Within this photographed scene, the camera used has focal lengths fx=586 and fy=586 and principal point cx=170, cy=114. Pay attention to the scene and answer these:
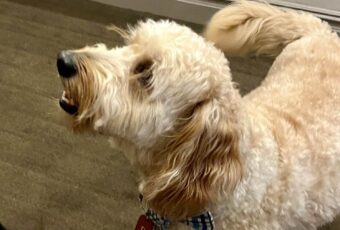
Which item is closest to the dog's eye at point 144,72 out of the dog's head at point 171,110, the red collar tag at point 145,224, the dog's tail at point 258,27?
the dog's head at point 171,110

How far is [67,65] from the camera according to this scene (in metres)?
1.10

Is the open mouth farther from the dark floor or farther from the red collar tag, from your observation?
the red collar tag

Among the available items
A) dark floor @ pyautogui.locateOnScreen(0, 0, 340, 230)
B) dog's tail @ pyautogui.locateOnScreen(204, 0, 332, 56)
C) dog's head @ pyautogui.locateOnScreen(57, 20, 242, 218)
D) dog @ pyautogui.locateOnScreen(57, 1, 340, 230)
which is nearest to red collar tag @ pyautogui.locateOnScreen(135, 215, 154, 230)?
dog @ pyautogui.locateOnScreen(57, 1, 340, 230)

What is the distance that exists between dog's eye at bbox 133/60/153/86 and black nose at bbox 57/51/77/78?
0.41ft

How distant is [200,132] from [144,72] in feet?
0.55

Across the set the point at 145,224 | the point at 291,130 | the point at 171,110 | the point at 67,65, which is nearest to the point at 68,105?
the point at 67,65

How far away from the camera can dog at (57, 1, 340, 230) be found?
43.5 inches

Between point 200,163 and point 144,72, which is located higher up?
point 144,72

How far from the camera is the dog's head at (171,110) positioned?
1.10 m

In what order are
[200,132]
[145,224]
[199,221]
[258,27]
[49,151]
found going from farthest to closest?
1. [49,151]
2. [258,27]
3. [145,224]
4. [199,221]
5. [200,132]

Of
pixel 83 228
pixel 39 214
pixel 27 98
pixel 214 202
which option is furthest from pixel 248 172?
pixel 27 98

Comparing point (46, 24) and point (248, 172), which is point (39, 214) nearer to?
point (248, 172)

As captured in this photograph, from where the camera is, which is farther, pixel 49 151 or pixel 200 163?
pixel 49 151

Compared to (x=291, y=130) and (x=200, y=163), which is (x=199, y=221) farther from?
(x=291, y=130)
